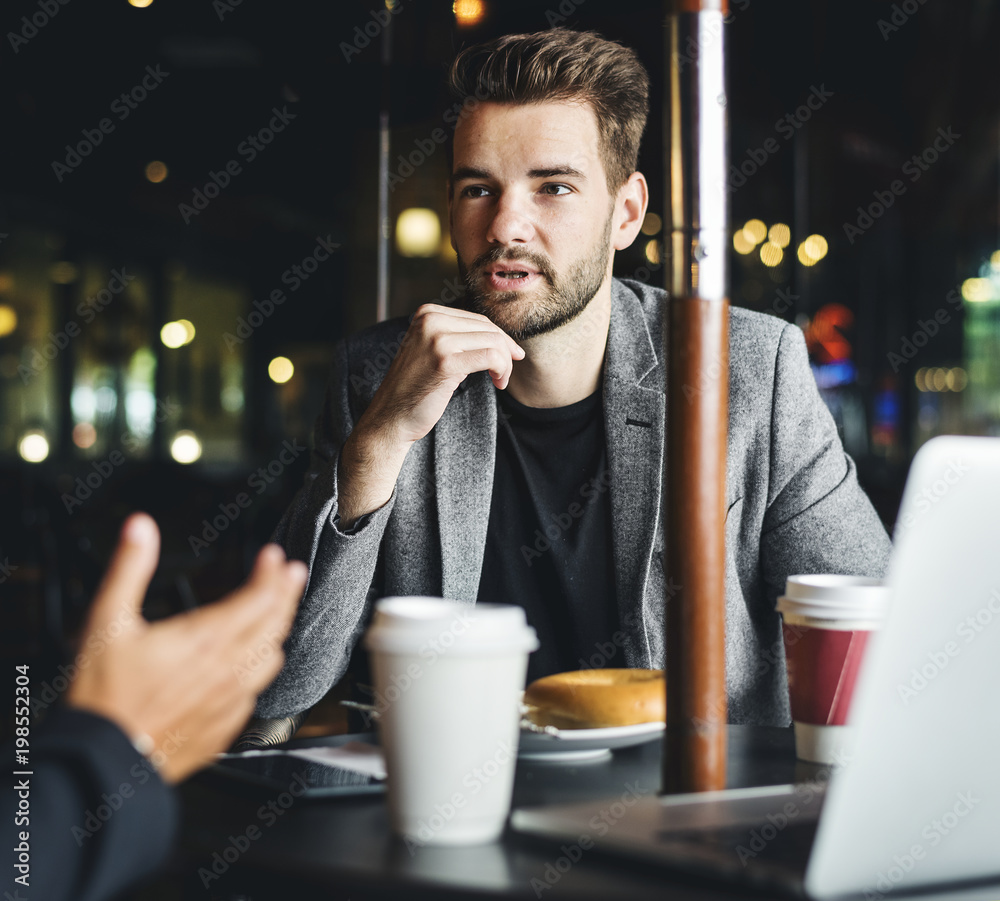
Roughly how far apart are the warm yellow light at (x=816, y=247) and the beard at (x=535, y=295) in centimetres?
934

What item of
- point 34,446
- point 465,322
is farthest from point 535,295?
point 34,446

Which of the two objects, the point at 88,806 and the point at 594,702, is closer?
the point at 88,806

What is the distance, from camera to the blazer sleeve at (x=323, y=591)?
5.34ft

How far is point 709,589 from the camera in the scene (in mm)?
872

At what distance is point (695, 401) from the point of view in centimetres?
87

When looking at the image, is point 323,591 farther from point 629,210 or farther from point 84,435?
point 84,435

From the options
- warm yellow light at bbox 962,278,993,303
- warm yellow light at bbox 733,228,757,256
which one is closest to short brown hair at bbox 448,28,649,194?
warm yellow light at bbox 733,228,757,256

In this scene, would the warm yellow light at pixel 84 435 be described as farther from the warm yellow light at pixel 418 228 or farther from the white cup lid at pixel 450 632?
the white cup lid at pixel 450 632

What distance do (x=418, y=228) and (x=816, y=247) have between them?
5069 millimetres

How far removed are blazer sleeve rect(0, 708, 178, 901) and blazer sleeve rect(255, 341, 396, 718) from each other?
3.26ft

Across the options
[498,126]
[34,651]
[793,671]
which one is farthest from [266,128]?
[793,671]

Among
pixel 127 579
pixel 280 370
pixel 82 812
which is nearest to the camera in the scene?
pixel 82 812

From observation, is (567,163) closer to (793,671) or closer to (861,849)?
(793,671)

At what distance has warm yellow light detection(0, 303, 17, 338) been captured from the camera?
33.2 ft
